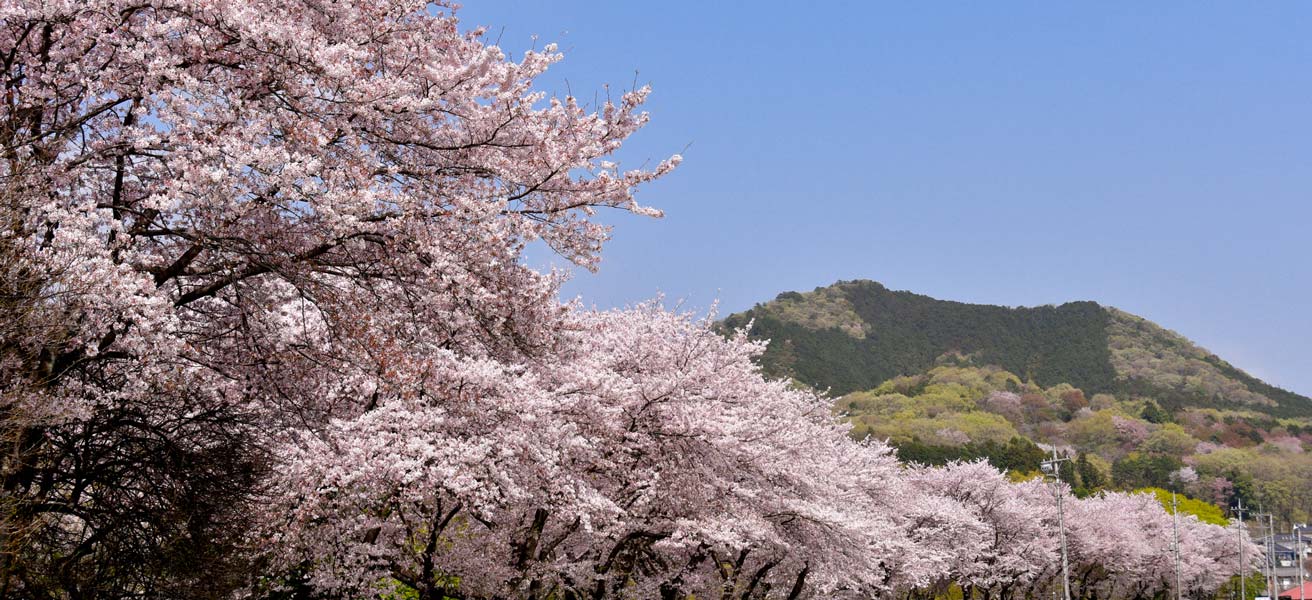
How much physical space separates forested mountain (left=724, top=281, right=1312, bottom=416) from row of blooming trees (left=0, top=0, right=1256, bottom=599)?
12383 cm

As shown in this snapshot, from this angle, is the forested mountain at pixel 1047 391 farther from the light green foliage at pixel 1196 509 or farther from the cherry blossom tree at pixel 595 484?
the cherry blossom tree at pixel 595 484

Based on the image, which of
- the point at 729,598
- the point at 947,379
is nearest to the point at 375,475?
the point at 729,598

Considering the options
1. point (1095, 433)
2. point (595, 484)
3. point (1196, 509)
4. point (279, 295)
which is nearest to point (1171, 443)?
point (1095, 433)

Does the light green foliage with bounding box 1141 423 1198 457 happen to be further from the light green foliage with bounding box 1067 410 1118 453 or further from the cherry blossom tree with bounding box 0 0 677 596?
the cherry blossom tree with bounding box 0 0 677 596

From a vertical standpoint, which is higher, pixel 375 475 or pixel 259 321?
pixel 259 321

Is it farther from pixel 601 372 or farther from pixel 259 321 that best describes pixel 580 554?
pixel 259 321

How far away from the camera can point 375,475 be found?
8.91 meters

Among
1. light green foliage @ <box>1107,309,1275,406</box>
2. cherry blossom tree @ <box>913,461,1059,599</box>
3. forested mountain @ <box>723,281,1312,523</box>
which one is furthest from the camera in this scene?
light green foliage @ <box>1107,309,1275,406</box>

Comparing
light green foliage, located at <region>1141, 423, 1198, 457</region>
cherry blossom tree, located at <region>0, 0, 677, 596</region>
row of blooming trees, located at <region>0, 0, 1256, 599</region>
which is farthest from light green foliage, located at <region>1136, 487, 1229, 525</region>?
cherry blossom tree, located at <region>0, 0, 677, 596</region>

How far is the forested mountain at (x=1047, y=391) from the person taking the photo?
101 m

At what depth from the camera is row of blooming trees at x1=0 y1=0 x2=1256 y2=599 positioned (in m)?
7.41

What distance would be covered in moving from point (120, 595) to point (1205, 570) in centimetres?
6419

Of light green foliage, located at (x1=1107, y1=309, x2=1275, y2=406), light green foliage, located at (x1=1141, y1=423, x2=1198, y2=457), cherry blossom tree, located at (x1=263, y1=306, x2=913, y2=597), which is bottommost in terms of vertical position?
cherry blossom tree, located at (x1=263, y1=306, x2=913, y2=597)

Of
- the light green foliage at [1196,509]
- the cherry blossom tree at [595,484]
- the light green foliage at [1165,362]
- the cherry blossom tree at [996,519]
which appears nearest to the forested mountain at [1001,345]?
the light green foliage at [1165,362]
